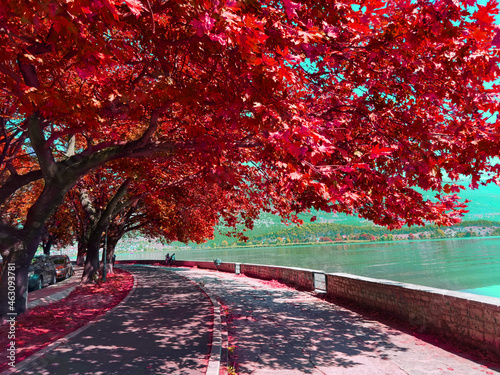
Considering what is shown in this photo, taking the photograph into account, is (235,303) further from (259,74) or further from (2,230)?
(259,74)

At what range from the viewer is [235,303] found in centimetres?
1199

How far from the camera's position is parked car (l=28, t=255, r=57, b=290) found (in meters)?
15.5

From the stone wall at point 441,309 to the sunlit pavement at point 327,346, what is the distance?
0.59m

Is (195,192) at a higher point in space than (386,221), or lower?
higher

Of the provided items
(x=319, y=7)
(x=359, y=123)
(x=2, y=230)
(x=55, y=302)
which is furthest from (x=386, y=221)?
(x=55, y=302)

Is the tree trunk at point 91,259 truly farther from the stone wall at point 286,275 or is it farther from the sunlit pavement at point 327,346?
the stone wall at point 286,275

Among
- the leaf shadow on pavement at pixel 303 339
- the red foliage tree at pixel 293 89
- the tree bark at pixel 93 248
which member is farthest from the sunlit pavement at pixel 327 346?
the tree bark at pixel 93 248

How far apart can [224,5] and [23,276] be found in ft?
28.8

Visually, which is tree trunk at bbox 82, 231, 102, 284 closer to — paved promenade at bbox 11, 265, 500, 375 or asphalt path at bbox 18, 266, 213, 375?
asphalt path at bbox 18, 266, 213, 375

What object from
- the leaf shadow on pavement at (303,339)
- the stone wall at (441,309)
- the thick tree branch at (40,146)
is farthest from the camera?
the thick tree branch at (40,146)

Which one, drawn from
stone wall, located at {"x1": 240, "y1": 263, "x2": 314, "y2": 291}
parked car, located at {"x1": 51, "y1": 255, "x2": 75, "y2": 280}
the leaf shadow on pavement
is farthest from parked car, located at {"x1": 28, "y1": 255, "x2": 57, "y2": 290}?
stone wall, located at {"x1": 240, "y1": 263, "x2": 314, "y2": 291}

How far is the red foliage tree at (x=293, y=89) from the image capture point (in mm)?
3754

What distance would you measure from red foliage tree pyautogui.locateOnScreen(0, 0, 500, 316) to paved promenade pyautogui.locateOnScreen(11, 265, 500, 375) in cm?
303

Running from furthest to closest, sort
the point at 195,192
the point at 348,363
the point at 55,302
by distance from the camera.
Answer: the point at 195,192, the point at 55,302, the point at 348,363
